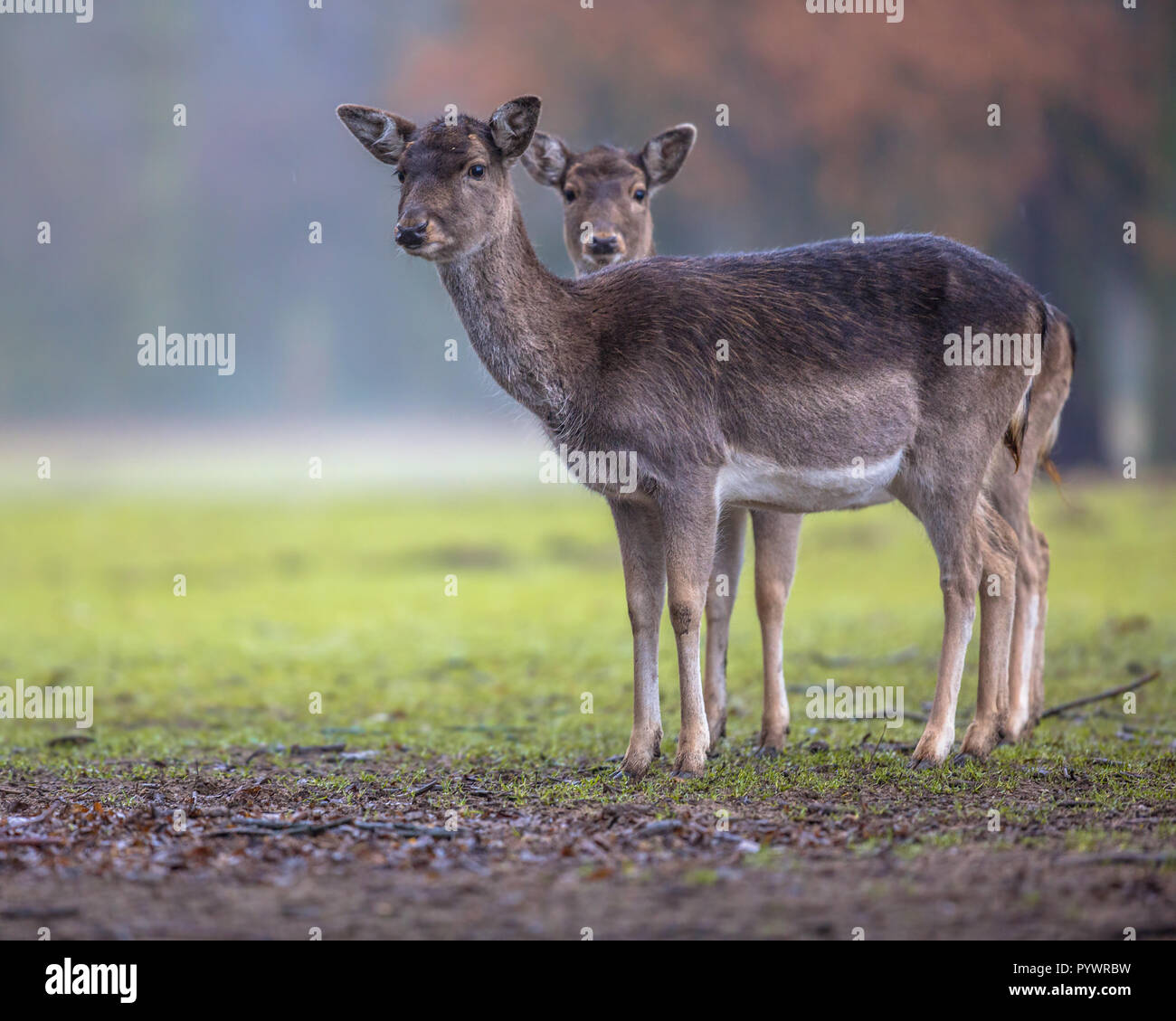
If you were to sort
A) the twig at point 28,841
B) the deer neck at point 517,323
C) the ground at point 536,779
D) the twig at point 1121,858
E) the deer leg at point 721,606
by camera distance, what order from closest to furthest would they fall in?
the ground at point 536,779, the twig at point 1121,858, the twig at point 28,841, the deer neck at point 517,323, the deer leg at point 721,606

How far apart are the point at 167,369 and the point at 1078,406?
4519cm

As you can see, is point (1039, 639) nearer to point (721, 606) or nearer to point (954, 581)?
point (954, 581)

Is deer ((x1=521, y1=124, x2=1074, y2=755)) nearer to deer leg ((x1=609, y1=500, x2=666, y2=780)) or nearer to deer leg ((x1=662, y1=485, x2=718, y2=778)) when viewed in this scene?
deer leg ((x1=609, y1=500, x2=666, y2=780))

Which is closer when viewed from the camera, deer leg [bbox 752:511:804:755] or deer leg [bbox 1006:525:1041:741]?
deer leg [bbox 752:511:804:755]

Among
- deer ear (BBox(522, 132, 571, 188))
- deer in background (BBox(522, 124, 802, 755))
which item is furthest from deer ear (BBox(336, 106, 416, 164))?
deer ear (BBox(522, 132, 571, 188))

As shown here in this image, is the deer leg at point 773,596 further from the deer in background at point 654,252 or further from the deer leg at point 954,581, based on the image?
the deer leg at point 954,581

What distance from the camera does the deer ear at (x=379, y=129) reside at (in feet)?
26.6

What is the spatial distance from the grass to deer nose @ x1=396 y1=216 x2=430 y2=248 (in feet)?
9.09

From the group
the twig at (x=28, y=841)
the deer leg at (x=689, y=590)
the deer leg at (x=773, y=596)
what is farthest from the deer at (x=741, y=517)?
the twig at (x=28, y=841)

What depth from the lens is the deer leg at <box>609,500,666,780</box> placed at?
8.13 m

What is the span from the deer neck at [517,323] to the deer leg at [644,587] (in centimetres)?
66

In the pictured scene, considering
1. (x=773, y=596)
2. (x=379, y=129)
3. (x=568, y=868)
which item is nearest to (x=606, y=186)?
(x=379, y=129)

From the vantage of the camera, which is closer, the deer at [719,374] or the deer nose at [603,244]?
the deer at [719,374]

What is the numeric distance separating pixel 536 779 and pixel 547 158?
13.9 ft
